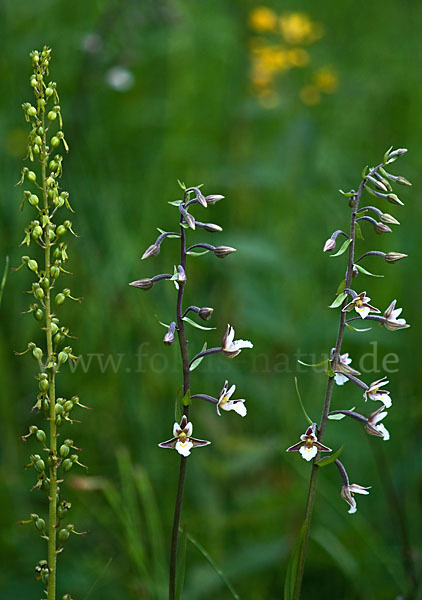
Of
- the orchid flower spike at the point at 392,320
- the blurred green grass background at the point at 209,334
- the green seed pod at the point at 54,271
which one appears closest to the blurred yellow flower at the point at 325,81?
the blurred green grass background at the point at 209,334

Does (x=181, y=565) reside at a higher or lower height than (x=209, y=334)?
higher

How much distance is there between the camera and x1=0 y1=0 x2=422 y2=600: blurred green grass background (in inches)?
110

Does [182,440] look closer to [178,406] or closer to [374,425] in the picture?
[178,406]

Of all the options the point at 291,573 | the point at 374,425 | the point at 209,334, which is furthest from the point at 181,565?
the point at 209,334

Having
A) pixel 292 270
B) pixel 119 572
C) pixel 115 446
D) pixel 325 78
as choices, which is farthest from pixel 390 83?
pixel 119 572

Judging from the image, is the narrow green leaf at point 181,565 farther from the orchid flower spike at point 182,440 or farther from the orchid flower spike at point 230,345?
the orchid flower spike at point 230,345

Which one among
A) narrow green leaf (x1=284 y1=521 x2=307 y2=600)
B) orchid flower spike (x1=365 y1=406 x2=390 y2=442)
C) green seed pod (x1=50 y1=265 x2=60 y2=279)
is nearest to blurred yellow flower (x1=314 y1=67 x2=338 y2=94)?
orchid flower spike (x1=365 y1=406 x2=390 y2=442)

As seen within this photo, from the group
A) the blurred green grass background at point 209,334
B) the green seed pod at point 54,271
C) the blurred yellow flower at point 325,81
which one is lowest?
the blurred green grass background at point 209,334

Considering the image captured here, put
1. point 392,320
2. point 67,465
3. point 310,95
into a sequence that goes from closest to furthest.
→ point 67,465
point 392,320
point 310,95

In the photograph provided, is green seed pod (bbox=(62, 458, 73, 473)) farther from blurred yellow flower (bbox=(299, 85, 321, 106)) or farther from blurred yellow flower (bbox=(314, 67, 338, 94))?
blurred yellow flower (bbox=(299, 85, 321, 106))

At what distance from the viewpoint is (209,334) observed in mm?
3656

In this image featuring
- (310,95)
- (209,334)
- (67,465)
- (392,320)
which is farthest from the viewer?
(310,95)

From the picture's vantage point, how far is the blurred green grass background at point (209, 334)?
280cm

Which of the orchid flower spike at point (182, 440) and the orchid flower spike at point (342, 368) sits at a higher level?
the orchid flower spike at point (342, 368)
